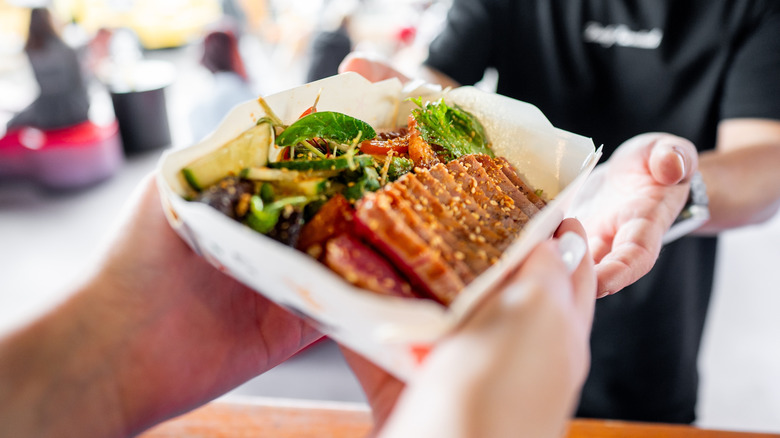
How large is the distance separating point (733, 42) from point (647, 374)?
1936mm

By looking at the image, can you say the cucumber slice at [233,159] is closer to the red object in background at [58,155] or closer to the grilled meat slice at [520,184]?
the grilled meat slice at [520,184]

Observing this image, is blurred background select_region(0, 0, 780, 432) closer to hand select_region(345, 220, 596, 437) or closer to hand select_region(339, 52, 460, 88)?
hand select_region(345, 220, 596, 437)

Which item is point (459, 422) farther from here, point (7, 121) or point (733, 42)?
point (7, 121)

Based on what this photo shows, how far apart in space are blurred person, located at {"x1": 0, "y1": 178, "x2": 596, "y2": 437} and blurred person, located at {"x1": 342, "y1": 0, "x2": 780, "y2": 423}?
3.62ft

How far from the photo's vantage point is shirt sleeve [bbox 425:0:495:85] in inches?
125

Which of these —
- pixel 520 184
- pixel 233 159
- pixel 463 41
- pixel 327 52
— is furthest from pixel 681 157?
pixel 327 52

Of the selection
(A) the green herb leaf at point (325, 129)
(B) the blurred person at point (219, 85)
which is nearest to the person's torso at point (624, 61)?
(A) the green herb leaf at point (325, 129)

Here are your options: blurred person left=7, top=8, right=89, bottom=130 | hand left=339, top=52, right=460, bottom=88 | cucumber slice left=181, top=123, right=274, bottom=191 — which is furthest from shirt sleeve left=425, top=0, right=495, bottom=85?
blurred person left=7, top=8, right=89, bottom=130

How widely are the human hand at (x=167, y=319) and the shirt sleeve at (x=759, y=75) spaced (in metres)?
2.53

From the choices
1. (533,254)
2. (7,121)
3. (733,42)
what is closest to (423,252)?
(533,254)

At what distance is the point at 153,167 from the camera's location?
7812 mm

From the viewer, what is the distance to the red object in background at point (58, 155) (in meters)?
6.72

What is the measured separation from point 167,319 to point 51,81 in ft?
20.8

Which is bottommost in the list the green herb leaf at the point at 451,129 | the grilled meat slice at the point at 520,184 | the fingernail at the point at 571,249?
the grilled meat slice at the point at 520,184
